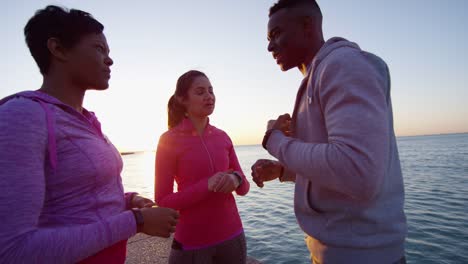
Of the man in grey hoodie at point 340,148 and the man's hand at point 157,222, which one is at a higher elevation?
the man in grey hoodie at point 340,148

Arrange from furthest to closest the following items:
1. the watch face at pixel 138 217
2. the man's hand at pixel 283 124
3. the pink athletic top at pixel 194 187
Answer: the pink athletic top at pixel 194 187 < the man's hand at pixel 283 124 < the watch face at pixel 138 217

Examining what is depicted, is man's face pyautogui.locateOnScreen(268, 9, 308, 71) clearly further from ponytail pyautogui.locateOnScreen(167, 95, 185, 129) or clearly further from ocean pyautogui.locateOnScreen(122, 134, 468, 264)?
ocean pyautogui.locateOnScreen(122, 134, 468, 264)

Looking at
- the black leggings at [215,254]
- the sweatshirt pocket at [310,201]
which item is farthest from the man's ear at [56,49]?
the black leggings at [215,254]

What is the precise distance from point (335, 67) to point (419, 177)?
2548 centimetres

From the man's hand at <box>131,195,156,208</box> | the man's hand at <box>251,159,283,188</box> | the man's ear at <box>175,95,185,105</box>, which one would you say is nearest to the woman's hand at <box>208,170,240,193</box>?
the man's hand at <box>251,159,283,188</box>

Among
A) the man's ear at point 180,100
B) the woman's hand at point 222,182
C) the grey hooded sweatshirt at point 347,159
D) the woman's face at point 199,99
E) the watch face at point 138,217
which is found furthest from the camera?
the man's ear at point 180,100

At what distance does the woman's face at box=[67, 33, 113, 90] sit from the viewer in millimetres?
1720

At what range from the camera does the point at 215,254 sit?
2.79m

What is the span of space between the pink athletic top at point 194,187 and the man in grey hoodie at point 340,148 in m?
1.22

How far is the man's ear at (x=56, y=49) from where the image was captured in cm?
165

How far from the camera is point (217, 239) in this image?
278 cm

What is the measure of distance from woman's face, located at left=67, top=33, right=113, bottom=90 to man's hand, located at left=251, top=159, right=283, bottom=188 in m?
1.43

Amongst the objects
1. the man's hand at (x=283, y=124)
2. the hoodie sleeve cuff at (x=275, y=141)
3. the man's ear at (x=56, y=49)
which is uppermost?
the man's ear at (x=56, y=49)

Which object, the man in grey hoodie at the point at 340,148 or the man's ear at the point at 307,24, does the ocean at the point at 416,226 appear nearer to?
the man in grey hoodie at the point at 340,148
